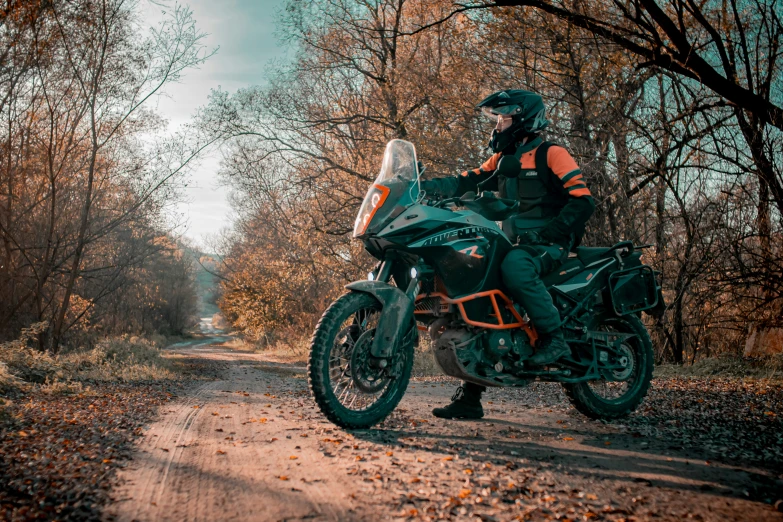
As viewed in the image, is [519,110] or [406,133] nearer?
[519,110]

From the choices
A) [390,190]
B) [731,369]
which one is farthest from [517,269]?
[731,369]

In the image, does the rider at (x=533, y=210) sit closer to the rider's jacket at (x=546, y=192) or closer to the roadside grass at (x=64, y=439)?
the rider's jacket at (x=546, y=192)

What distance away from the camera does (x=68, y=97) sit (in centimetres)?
1433

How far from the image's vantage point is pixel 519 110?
475cm

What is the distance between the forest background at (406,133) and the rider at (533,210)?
14.7ft

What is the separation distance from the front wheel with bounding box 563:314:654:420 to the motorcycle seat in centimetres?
51

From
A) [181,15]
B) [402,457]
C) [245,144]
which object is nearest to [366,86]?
[245,144]

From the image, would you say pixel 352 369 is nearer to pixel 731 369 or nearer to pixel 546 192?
pixel 546 192

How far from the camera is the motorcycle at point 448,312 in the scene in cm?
391

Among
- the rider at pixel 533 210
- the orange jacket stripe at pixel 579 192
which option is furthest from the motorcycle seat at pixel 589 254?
the orange jacket stripe at pixel 579 192

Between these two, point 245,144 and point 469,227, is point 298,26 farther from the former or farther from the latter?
point 469,227

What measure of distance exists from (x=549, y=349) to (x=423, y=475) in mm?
1955

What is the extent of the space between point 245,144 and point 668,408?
1566cm

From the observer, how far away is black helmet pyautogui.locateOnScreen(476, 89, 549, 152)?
477cm
